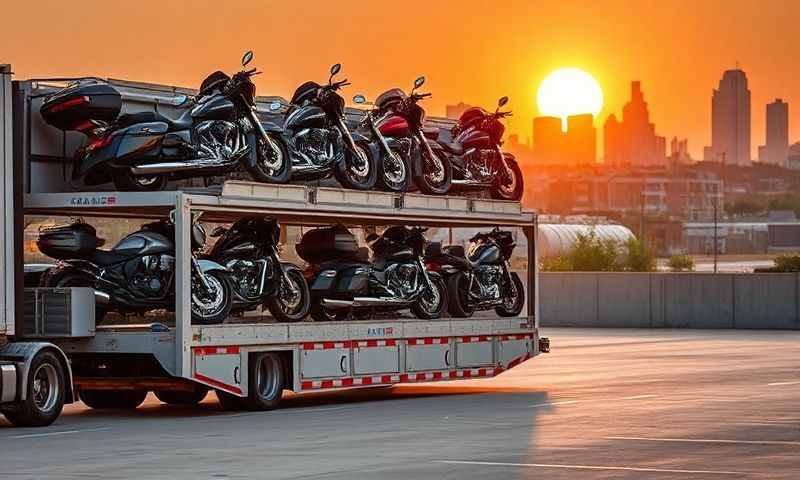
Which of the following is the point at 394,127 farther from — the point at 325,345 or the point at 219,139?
the point at 219,139

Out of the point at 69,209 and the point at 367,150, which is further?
the point at 367,150

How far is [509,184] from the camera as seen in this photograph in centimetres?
2850

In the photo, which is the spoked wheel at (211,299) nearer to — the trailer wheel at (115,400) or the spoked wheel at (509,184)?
the trailer wheel at (115,400)

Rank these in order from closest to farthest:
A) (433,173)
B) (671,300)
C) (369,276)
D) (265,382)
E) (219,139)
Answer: (219,139) → (265,382) → (369,276) → (433,173) → (671,300)

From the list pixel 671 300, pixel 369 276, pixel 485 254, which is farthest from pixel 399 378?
pixel 671 300

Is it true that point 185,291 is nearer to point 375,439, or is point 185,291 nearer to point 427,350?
point 375,439

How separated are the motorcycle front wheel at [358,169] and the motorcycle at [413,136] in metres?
0.89

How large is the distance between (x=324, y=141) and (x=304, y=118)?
409 millimetres

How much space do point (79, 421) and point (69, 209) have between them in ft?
8.15

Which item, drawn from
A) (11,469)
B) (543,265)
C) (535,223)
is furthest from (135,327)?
(543,265)

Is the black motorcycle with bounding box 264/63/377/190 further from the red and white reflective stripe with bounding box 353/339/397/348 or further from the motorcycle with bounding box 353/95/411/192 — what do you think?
the red and white reflective stripe with bounding box 353/339/397/348

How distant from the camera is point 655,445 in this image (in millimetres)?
16891

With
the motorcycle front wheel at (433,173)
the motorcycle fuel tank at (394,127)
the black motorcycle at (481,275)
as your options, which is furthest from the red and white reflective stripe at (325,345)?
the motorcycle fuel tank at (394,127)

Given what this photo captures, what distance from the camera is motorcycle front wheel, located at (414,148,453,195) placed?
26047mm
